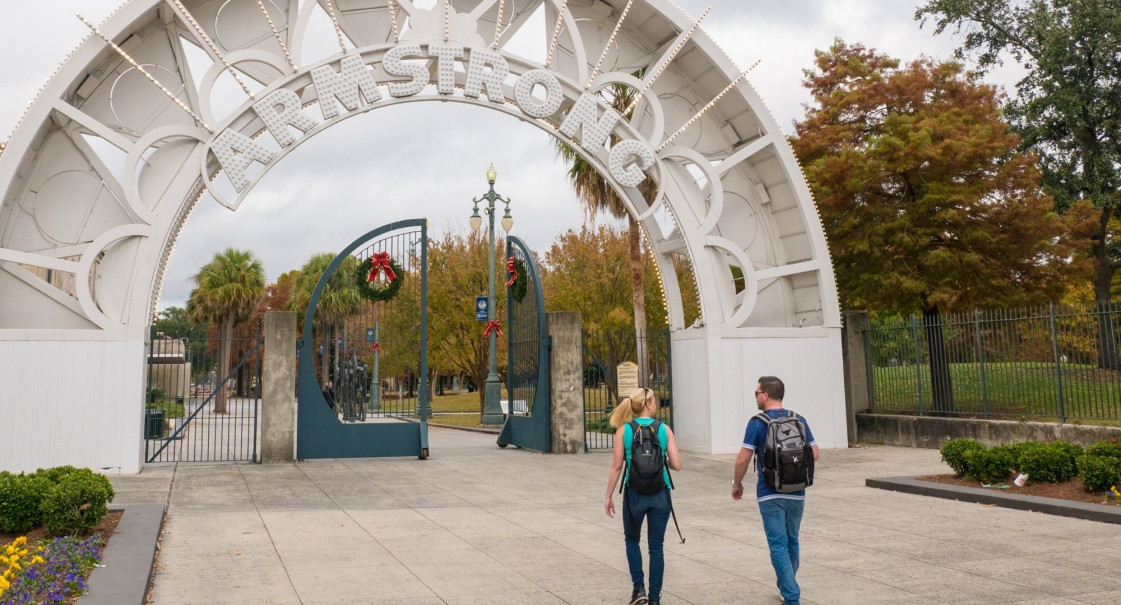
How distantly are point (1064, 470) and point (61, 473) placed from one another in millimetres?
11389

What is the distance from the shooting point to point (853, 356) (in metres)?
19.2

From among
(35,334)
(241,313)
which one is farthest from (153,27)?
(241,313)

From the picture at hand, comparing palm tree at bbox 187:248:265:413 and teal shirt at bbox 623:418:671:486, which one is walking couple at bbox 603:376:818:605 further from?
palm tree at bbox 187:248:265:413

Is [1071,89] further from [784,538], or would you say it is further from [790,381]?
[784,538]

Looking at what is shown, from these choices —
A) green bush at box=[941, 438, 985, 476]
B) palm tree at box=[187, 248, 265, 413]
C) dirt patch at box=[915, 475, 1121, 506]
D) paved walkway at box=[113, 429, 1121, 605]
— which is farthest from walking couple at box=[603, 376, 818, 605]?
palm tree at box=[187, 248, 265, 413]

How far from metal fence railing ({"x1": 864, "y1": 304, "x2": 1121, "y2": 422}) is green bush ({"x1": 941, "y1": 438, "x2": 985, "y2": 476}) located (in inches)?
139

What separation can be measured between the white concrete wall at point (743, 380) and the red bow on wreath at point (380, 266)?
237 inches

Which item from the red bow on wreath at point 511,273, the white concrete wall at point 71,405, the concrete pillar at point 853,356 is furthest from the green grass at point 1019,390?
the white concrete wall at point 71,405

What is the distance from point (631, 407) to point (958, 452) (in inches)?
301

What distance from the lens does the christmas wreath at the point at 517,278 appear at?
61.2ft

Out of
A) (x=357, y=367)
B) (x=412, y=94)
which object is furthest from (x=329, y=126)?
(x=357, y=367)

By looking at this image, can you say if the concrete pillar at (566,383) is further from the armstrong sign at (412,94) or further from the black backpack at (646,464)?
the black backpack at (646,464)

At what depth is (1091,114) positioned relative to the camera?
93.7ft

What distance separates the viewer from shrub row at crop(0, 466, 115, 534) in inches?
312
